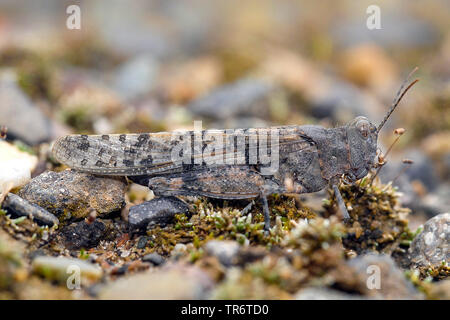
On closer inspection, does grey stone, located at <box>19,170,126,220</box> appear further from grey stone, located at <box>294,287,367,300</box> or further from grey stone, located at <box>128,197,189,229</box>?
grey stone, located at <box>294,287,367,300</box>

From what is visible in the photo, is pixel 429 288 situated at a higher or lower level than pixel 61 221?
lower

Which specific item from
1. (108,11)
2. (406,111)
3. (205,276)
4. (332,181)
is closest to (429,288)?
(332,181)

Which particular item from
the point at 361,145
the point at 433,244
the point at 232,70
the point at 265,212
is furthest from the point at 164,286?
the point at 232,70

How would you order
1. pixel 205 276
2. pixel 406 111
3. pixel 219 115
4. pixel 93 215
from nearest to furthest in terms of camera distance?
1. pixel 205 276
2. pixel 93 215
3. pixel 219 115
4. pixel 406 111

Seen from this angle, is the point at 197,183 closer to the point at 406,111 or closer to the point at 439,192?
the point at 439,192

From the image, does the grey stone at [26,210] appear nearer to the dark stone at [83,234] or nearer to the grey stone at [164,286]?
the dark stone at [83,234]
